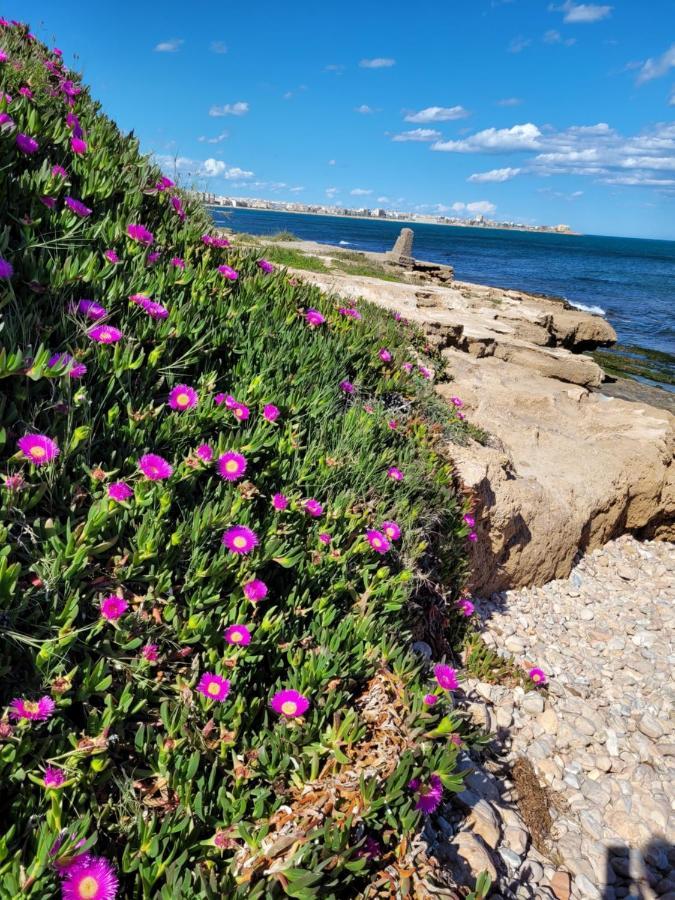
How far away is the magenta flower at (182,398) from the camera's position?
2.48 metres

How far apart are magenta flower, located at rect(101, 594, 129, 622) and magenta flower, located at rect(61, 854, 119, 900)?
0.63 m

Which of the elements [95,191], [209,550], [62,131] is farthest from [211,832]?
[62,131]

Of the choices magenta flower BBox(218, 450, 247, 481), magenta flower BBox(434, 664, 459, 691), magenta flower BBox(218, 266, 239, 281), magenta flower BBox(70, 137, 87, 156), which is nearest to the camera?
magenta flower BBox(434, 664, 459, 691)

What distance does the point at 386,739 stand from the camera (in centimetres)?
189

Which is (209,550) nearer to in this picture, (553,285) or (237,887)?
(237,887)

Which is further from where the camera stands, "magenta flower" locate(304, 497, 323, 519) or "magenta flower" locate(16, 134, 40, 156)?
"magenta flower" locate(16, 134, 40, 156)

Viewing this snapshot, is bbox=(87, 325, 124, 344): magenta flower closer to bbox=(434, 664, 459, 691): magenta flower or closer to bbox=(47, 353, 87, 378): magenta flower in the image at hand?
bbox=(47, 353, 87, 378): magenta flower

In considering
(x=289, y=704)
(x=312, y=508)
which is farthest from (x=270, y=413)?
(x=289, y=704)

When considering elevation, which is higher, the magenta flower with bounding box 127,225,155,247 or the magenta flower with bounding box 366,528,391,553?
the magenta flower with bounding box 127,225,155,247

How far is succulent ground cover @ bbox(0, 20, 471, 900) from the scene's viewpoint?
150 centimetres

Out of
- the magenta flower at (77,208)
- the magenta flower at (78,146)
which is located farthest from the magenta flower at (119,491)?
the magenta flower at (78,146)

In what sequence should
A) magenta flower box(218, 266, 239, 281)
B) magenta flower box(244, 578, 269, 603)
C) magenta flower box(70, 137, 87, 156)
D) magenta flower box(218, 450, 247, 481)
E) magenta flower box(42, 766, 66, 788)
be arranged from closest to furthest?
magenta flower box(42, 766, 66, 788) < magenta flower box(244, 578, 269, 603) < magenta flower box(218, 450, 247, 481) < magenta flower box(70, 137, 87, 156) < magenta flower box(218, 266, 239, 281)

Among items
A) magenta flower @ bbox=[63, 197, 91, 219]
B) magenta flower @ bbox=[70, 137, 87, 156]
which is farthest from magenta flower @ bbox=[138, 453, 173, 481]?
magenta flower @ bbox=[70, 137, 87, 156]

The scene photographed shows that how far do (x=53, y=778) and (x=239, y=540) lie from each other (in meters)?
0.89
